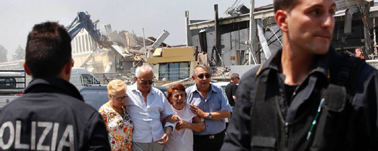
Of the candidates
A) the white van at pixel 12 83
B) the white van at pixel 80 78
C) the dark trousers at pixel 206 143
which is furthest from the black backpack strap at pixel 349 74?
the white van at pixel 80 78

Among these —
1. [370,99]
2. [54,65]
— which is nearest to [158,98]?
[54,65]

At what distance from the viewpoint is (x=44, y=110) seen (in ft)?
5.55

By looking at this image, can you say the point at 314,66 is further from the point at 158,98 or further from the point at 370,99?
the point at 158,98

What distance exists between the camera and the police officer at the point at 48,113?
1677mm

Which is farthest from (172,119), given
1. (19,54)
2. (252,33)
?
(19,54)

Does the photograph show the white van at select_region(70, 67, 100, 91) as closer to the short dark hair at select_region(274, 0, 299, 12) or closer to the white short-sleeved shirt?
the white short-sleeved shirt

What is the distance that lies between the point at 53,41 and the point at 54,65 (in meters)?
0.13

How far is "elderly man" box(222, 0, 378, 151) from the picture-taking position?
133 cm

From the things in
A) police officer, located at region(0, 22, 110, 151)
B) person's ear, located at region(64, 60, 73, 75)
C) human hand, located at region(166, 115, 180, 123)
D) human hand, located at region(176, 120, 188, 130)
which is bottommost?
human hand, located at region(176, 120, 188, 130)

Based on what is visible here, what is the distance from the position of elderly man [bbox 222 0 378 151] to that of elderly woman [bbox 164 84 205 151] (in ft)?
8.60

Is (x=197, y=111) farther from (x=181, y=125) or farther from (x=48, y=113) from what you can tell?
(x=48, y=113)

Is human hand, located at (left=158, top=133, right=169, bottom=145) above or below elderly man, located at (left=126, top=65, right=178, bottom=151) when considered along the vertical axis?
below

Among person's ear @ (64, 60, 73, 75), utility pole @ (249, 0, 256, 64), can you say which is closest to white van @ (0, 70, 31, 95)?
person's ear @ (64, 60, 73, 75)

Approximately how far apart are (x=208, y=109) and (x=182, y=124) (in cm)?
52
